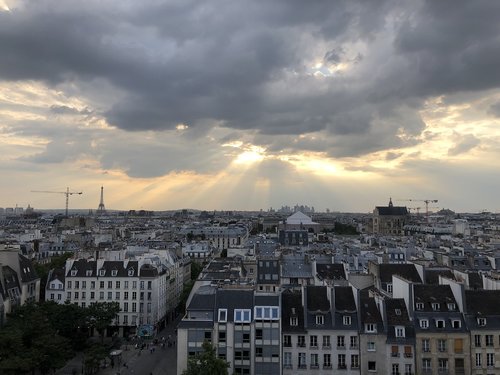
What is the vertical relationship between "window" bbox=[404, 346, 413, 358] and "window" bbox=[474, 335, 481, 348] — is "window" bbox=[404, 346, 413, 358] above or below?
below

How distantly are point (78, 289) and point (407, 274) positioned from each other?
55.2 meters

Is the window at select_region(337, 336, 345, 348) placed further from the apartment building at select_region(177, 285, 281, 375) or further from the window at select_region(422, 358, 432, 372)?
the window at select_region(422, 358, 432, 372)

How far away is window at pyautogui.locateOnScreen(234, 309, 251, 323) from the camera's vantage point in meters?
52.1

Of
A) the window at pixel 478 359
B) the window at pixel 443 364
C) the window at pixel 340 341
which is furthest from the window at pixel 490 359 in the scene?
the window at pixel 340 341

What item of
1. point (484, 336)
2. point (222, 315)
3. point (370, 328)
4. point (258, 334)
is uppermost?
point (222, 315)

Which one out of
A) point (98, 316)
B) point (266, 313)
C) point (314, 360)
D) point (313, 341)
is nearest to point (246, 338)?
point (266, 313)

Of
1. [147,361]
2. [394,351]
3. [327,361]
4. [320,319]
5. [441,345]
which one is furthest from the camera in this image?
[147,361]

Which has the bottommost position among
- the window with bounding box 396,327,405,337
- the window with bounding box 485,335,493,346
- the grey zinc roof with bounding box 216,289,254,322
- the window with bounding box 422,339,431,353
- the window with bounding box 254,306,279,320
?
the window with bounding box 422,339,431,353

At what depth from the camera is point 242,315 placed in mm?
52375

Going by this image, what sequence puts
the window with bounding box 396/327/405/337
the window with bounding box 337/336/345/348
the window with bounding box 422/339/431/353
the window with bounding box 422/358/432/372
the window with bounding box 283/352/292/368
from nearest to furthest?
the window with bounding box 422/358/432/372, the window with bounding box 422/339/431/353, the window with bounding box 396/327/405/337, the window with bounding box 283/352/292/368, the window with bounding box 337/336/345/348

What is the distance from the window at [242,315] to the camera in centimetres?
5212

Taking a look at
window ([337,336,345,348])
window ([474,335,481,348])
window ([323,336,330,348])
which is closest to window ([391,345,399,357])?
window ([337,336,345,348])

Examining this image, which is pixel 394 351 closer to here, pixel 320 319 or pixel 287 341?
pixel 320 319

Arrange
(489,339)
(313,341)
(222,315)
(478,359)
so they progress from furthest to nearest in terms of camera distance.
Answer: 1. (222,315)
2. (313,341)
3. (489,339)
4. (478,359)
